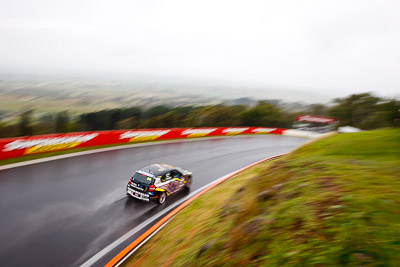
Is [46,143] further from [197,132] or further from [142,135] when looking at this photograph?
[197,132]

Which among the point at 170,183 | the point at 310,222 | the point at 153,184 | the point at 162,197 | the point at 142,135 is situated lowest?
the point at 162,197

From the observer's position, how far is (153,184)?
9656mm

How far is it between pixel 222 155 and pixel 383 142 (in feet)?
42.1

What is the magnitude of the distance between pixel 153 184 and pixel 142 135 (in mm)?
11102

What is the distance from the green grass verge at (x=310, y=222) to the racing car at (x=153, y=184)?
112 inches

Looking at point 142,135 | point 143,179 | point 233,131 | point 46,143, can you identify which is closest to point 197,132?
point 233,131

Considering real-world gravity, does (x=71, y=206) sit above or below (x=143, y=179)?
below

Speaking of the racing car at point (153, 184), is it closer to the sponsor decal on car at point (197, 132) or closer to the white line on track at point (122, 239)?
the white line on track at point (122, 239)

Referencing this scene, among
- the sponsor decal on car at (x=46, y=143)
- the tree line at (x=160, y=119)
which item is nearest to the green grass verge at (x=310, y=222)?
the tree line at (x=160, y=119)

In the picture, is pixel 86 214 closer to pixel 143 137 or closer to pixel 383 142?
pixel 383 142

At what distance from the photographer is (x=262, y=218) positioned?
167 inches

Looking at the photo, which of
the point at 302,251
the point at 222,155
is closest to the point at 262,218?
the point at 302,251

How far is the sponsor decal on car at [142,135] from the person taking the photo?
1915cm

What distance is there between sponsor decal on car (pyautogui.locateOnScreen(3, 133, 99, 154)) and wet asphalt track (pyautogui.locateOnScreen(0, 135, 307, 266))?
1418 mm
